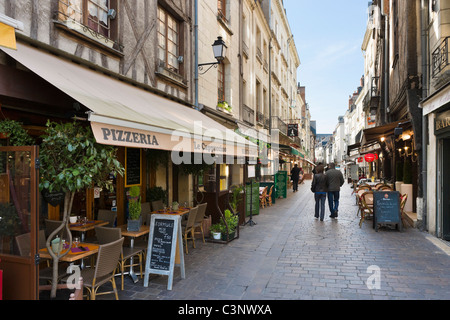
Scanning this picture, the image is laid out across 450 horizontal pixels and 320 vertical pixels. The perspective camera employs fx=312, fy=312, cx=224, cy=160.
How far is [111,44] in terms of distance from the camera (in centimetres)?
615

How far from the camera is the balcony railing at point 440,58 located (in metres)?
7.24

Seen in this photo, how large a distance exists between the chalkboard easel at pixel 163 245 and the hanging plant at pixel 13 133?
7.06ft

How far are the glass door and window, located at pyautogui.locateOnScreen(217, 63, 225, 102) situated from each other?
9.33 meters

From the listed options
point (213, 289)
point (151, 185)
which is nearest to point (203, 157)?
point (151, 185)

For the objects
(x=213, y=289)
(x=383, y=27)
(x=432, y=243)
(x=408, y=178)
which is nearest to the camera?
(x=213, y=289)

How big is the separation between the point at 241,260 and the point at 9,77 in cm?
477

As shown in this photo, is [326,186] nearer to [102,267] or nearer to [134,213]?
[134,213]

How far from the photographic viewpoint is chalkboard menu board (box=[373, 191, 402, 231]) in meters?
8.39

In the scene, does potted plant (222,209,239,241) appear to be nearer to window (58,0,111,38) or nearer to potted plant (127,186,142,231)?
potted plant (127,186,142,231)

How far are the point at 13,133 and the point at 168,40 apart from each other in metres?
6.06

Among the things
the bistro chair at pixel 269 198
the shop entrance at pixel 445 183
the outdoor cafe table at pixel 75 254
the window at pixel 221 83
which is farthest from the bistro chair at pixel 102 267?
the bistro chair at pixel 269 198

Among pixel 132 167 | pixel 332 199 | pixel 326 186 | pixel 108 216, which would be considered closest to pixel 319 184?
pixel 326 186
